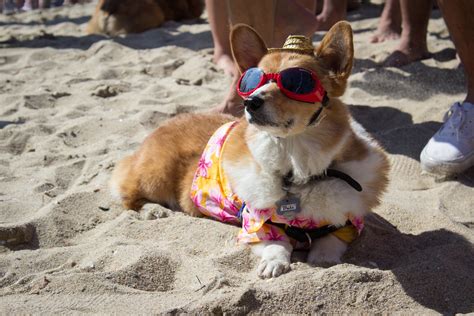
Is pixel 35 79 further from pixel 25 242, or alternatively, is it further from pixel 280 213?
pixel 280 213

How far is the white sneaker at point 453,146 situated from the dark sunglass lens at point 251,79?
1.40m

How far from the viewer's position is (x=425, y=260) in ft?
7.89

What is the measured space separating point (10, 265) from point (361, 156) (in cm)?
154

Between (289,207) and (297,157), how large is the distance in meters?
0.21

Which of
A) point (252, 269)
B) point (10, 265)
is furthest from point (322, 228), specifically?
point (10, 265)

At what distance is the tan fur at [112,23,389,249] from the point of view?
8.00ft

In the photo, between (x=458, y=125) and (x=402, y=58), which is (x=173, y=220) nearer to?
(x=458, y=125)

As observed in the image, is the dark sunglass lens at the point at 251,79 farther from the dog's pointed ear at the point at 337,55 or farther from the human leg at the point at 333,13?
the human leg at the point at 333,13

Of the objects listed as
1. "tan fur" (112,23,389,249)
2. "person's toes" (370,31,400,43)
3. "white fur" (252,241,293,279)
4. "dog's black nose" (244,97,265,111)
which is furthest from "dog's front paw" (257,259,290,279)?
"person's toes" (370,31,400,43)

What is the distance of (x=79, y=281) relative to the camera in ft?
7.47

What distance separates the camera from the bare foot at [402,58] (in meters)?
5.27

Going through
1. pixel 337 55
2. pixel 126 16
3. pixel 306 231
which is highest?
pixel 337 55

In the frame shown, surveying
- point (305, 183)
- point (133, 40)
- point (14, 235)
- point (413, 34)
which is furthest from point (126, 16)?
point (305, 183)

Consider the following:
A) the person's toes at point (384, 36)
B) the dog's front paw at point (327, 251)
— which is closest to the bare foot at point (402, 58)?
the person's toes at point (384, 36)
